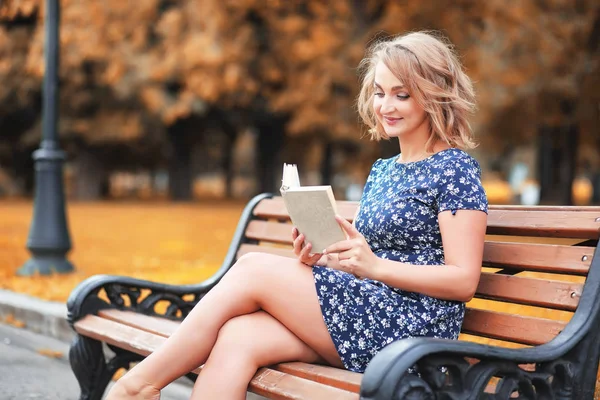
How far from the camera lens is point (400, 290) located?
Result: 309 centimetres

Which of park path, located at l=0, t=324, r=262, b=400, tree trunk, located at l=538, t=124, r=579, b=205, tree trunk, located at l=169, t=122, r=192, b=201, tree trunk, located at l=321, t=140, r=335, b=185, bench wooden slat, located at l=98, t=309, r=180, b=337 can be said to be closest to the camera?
bench wooden slat, located at l=98, t=309, r=180, b=337

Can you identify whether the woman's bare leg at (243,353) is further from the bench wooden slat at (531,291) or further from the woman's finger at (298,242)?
the bench wooden slat at (531,291)

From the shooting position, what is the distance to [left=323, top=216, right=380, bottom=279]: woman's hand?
2.88m

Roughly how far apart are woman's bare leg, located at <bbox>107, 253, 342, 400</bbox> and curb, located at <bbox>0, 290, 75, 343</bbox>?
10.2 ft

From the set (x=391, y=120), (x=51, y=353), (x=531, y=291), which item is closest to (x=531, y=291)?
(x=531, y=291)

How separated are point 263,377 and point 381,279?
1.73 feet

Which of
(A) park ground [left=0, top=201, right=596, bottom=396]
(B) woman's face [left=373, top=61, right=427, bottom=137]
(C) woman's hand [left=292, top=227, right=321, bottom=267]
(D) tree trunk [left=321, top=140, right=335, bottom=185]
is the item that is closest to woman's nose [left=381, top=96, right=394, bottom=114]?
(B) woman's face [left=373, top=61, right=427, bottom=137]

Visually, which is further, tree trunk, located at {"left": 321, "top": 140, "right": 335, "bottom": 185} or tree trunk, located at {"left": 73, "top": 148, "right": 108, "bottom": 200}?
tree trunk, located at {"left": 73, "top": 148, "right": 108, "bottom": 200}

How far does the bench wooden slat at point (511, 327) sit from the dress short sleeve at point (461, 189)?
0.45 m

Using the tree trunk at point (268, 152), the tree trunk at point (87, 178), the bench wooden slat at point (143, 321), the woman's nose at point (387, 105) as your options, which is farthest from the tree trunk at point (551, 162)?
the woman's nose at point (387, 105)

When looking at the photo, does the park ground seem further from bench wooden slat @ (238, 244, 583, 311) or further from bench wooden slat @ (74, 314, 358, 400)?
bench wooden slat @ (74, 314, 358, 400)

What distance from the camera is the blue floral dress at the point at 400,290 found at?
9.97ft

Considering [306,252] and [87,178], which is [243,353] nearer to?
[306,252]

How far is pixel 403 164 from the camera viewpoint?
335cm
